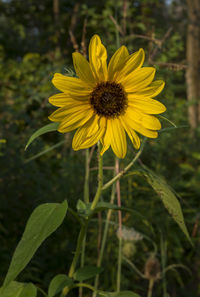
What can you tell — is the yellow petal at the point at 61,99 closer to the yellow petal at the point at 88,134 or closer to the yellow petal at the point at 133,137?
the yellow petal at the point at 88,134

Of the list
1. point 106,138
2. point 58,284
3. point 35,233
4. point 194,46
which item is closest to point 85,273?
point 58,284

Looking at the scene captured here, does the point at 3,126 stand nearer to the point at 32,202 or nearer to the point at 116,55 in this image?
the point at 32,202

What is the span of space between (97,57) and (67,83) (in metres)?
0.11

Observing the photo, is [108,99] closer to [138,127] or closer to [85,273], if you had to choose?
[138,127]

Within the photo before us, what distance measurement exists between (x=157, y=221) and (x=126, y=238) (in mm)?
390

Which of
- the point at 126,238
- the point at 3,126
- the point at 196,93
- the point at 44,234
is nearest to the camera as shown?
the point at 44,234

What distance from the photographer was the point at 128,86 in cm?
110

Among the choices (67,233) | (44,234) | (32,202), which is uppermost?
(44,234)

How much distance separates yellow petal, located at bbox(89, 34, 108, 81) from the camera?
981mm

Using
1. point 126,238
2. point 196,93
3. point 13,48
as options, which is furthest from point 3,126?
point 13,48

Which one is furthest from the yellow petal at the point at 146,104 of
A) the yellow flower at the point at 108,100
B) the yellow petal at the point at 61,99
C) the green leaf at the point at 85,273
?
the green leaf at the point at 85,273

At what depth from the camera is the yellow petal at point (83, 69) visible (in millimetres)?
960

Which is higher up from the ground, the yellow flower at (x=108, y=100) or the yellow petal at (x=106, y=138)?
the yellow flower at (x=108, y=100)

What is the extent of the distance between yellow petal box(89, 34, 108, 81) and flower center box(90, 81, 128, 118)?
55mm
